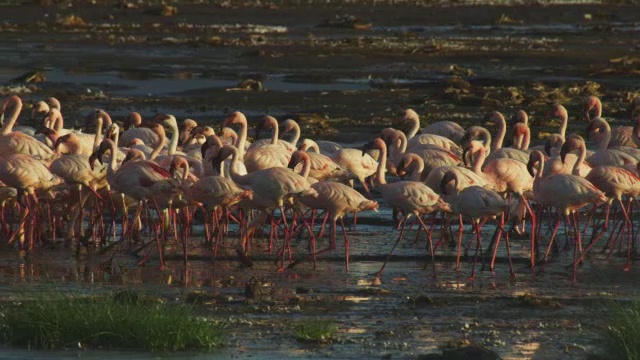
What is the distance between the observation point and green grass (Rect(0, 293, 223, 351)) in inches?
401

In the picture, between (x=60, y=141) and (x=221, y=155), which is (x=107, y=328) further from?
(x=60, y=141)

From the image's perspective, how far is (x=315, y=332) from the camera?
1062cm

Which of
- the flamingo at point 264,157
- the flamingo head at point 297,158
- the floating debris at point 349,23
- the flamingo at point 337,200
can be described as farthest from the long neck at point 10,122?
the floating debris at point 349,23

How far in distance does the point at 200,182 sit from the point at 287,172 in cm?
90

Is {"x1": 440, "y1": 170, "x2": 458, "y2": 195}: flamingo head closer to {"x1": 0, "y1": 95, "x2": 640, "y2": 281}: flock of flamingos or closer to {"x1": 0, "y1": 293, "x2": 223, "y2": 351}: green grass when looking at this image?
{"x1": 0, "y1": 95, "x2": 640, "y2": 281}: flock of flamingos

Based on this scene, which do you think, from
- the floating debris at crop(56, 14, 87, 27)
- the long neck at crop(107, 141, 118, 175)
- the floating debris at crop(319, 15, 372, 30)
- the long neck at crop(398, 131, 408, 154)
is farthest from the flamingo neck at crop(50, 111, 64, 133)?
the floating debris at crop(319, 15, 372, 30)

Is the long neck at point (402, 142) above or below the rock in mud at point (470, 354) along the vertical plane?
below

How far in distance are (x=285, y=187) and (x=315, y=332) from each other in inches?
155

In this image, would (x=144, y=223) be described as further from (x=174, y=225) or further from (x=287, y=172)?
(x=287, y=172)

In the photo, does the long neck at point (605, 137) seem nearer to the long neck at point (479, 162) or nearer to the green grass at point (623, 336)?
the long neck at point (479, 162)

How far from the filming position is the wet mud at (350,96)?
11.5 metres

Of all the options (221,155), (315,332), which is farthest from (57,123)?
(315,332)

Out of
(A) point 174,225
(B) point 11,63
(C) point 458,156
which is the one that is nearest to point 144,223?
(A) point 174,225

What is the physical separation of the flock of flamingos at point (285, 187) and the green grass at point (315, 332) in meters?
3.53
